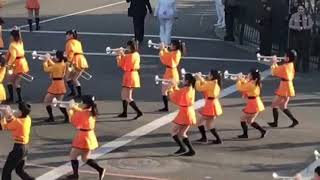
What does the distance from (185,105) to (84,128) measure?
87.3 inches

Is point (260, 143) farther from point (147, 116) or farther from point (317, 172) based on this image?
point (317, 172)

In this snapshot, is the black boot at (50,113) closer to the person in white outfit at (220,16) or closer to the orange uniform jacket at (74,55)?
the orange uniform jacket at (74,55)

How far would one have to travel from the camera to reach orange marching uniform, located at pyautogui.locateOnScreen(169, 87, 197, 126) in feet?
44.0

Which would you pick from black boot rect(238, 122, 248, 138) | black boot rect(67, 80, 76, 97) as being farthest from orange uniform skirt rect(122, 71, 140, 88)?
black boot rect(238, 122, 248, 138)

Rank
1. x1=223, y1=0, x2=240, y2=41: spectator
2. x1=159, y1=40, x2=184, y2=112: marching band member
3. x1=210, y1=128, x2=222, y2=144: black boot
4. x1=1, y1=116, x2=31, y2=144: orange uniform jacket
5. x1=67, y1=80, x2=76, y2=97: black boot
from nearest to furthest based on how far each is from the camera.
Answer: x1=1, y1=116, x2=31, y2=144: orange uniform jacket, x1=210, y1=128, x2=222, y2=144: black boot, x1=159, y1=40, x2=184, y2=112: marching band member, x1=67, y1=80, x2=76, y2=97: black boot, x1=223, y1=0, x2=240, y2=41: spectator

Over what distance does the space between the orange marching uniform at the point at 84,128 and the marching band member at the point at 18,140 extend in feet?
2.69

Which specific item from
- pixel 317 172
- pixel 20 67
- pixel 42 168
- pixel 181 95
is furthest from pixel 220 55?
pixel 317 172

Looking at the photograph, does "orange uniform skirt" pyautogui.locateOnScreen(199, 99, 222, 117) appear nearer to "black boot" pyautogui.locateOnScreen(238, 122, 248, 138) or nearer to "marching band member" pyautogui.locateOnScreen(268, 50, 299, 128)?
"black boot" pyautogui.locateOnScreen(238, 122, 248, 138)

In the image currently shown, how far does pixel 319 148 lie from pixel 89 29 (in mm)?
13763

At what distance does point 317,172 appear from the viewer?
9.63 meters

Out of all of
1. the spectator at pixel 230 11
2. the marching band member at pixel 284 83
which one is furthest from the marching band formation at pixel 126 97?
the spectator at pixel 230 11

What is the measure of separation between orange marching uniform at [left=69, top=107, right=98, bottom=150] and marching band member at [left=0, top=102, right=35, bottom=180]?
2.69ft

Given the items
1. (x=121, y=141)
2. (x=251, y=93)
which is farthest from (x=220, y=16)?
(x=121, y=141)

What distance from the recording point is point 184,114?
13.4m
